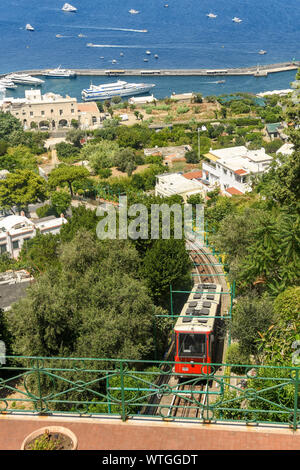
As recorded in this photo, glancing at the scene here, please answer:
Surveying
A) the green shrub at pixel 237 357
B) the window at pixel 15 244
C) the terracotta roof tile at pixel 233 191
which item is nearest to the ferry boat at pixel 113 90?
the terracotta roof tile at pixel 233 191

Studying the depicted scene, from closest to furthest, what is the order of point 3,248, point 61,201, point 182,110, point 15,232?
point 15,232
point 3,248
point 61,201
point 182,110

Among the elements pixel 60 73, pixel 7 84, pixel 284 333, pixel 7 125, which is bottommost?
pixel 284 333

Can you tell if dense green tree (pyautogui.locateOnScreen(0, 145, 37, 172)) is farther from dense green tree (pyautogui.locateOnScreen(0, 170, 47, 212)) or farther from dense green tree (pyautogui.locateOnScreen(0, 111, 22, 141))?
dense green tree (pyautogui.locateOnScreen(0, 170, 47, 212))

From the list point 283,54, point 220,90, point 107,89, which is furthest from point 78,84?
point 283,54

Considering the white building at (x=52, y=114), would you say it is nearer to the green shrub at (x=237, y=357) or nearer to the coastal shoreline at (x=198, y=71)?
the coastal shoreline at (x=198, y=71)

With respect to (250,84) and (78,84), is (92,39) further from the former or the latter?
(250,84)

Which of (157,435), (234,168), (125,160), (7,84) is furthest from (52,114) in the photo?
(157,435)

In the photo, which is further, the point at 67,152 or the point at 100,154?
the point at 67,152

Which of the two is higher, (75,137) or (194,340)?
(75,137)

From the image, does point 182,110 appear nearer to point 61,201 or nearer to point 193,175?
point 193,175
